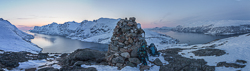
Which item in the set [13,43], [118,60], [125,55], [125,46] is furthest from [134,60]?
[13,43]

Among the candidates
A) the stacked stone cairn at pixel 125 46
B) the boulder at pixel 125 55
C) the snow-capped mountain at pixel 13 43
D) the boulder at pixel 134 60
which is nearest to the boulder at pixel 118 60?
the stacked stone cairn at pixel 125 46

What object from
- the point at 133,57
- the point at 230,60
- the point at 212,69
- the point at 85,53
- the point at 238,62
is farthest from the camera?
the point at 85,53

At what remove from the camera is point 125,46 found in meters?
12.0

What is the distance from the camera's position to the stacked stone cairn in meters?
11.0

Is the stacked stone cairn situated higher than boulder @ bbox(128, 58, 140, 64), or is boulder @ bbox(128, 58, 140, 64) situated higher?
the stacked stone cairn

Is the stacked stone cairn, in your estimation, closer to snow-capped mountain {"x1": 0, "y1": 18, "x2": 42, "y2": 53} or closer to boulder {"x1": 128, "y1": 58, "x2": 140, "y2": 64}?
boulder {"x1": 128, "y1": 58, "x2": 140, "y2": 64}

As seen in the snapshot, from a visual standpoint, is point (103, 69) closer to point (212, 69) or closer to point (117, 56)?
point (117, 56)

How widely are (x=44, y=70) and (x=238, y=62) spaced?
62.3 feet

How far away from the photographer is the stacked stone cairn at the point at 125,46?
10977mm

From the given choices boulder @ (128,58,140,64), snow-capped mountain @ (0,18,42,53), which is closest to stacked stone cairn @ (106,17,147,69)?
boulder @ (128,58,140,64)

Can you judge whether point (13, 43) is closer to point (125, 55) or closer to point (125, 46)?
point (125, 46)

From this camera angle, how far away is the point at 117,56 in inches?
455

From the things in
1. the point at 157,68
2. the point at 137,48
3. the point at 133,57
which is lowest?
the point at 157,68

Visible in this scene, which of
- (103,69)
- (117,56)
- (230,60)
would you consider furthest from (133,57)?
(230,60)
